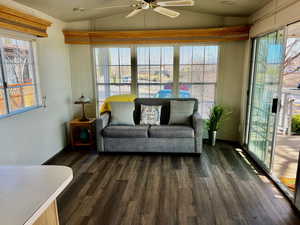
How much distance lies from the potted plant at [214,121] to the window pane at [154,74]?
1.33 m

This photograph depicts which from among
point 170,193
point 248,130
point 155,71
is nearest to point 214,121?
→ point 248,130

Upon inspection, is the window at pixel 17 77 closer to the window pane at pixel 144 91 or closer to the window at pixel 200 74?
the window pane at pixel 144 91

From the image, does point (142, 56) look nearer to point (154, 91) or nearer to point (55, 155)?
point (154, 91)

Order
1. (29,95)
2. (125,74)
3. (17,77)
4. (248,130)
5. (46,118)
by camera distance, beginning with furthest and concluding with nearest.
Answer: (125,74), (248,130), (46,118), (29,95), (17,77)

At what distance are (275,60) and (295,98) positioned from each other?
2.38 metres

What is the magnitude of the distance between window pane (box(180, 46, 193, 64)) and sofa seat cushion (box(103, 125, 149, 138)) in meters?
1.71

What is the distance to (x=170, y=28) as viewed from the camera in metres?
4.25

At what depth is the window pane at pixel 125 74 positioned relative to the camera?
452 cm

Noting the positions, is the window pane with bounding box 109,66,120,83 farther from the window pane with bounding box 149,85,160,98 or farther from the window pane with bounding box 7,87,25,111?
the window pane with bounding box 7,87,25,111

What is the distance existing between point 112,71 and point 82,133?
57.9 inches

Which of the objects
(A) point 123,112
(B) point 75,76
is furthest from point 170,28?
(B) point 75,76

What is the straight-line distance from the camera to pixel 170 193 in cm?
260

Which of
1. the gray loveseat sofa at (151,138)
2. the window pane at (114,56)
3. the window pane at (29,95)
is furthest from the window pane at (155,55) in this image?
the window pane at (29,95)

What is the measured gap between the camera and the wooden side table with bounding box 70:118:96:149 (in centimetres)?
401
